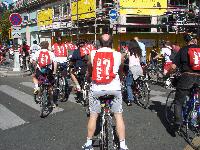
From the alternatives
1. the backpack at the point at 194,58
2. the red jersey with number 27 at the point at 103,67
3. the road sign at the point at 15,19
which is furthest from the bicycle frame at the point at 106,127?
the road sign at the point at 15,19

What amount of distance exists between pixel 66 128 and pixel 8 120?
169cm

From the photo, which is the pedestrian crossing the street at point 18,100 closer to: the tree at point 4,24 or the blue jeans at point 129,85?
the blue jeans at point 129,85

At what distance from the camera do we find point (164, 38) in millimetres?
21062

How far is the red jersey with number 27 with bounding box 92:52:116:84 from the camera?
5586mm

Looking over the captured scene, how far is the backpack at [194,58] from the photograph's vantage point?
6.64 m

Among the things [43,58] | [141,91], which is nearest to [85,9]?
[141,91]

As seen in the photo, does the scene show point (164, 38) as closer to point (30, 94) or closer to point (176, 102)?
point (30, 94)

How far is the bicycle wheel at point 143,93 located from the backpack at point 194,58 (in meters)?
3.24

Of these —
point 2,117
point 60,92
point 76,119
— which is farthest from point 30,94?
point 76,119

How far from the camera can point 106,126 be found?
574cm

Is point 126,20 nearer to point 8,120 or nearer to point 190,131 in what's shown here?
point 8,120

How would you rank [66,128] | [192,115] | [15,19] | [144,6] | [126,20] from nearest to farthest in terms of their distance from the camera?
[192,115], [66,128], [15,19], [144,6], [126,20]

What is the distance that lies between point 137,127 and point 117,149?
77.8 inches

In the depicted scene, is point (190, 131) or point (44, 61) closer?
point (190, 131)
